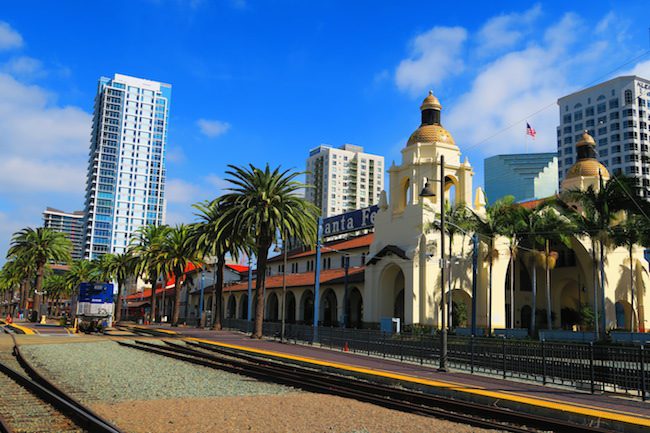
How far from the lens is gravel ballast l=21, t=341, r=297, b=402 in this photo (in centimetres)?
1554

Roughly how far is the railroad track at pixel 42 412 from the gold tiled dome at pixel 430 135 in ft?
133

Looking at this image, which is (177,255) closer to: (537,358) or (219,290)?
(219,290)

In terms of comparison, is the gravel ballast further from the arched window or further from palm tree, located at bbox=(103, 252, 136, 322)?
the arched window

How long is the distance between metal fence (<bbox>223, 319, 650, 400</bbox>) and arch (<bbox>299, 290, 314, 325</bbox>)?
30.3 meters

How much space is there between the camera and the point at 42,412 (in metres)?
12.1

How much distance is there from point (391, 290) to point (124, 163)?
6153 inches

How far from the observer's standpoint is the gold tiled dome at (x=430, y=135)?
51094 mm

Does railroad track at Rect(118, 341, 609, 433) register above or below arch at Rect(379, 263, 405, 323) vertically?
below

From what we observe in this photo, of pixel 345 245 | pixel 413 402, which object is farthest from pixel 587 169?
pixel 413 402

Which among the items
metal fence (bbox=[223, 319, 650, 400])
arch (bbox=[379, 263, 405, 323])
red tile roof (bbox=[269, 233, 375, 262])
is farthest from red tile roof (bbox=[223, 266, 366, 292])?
metal fence (bbox=[223, 319, 650, 400])

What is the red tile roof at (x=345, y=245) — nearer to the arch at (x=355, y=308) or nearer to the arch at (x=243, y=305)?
the arch at (x=355, y=308)

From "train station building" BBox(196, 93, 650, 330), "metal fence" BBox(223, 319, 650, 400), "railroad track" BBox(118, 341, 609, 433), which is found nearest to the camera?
"railroad track" BBox(118, 341, 609, 433)

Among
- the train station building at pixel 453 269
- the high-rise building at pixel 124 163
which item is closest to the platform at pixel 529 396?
the train station building at pixel 453 269

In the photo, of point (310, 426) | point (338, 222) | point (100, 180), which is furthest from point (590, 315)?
point (100, 180)
